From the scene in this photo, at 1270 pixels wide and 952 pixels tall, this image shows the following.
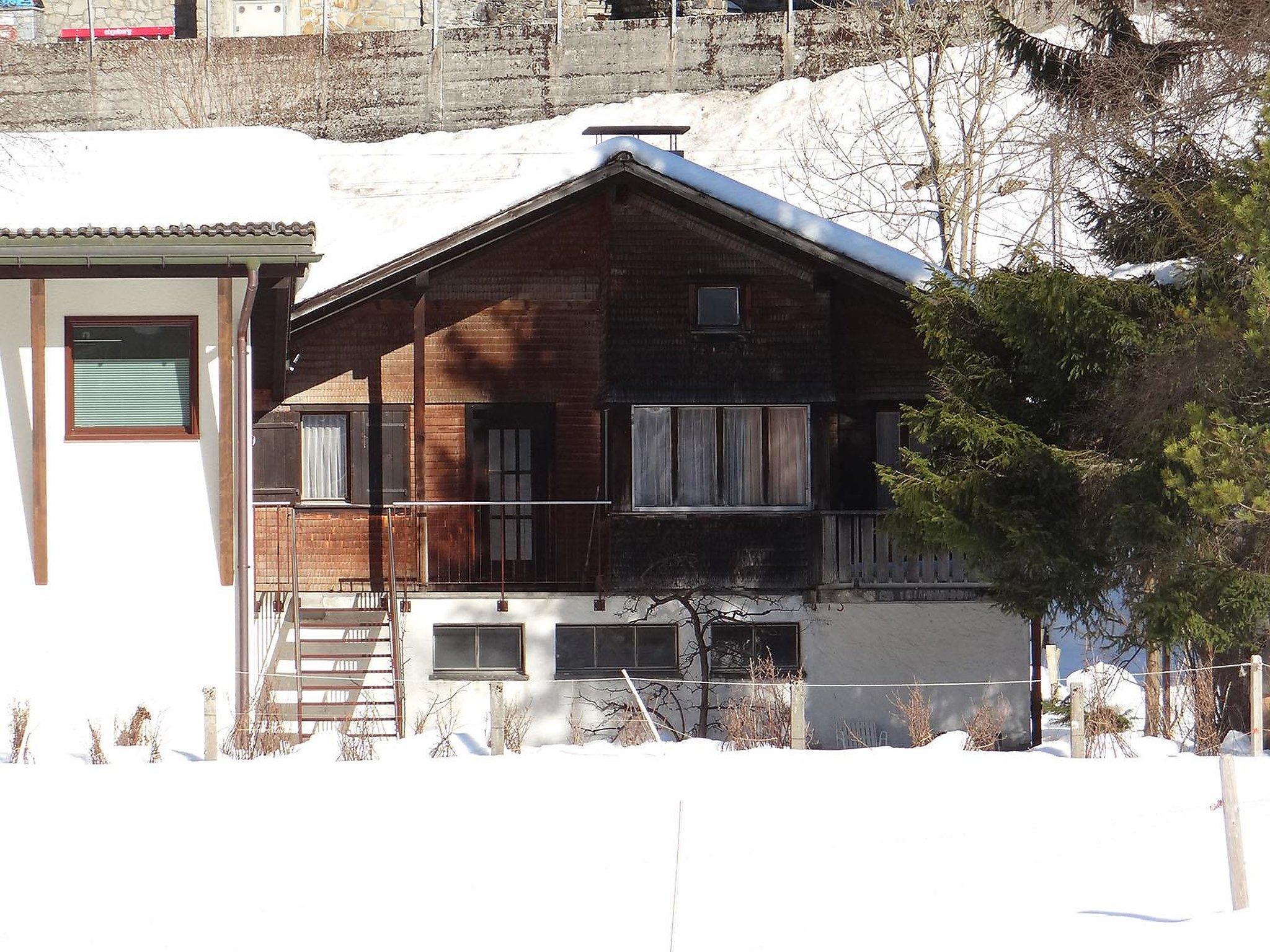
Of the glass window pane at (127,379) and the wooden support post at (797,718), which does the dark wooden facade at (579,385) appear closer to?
the glass window pane at (127,379)

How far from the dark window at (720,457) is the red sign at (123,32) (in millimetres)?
31535

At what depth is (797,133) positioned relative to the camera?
41094 millimetres

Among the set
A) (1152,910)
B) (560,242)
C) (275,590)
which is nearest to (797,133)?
(560,242)

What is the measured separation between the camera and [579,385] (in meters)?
19.2

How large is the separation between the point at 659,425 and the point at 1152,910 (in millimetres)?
9744

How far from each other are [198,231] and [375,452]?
4879 millimetres

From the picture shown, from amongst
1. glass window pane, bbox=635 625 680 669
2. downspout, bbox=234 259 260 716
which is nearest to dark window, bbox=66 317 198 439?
A: downspout, bbox=234 259 260 716

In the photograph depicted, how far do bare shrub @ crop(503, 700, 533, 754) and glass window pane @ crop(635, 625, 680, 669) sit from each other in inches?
75.7

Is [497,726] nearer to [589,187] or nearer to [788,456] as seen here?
[788,456]

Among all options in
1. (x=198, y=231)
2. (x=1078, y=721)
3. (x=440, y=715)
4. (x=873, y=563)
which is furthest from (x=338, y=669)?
(x=1078, y=721)

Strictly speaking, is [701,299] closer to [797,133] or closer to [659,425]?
[659,425]

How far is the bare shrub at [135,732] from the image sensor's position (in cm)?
1502

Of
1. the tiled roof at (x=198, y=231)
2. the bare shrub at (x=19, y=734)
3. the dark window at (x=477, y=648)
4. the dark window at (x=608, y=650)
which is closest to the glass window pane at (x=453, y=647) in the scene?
the dark window at (x=477, y=648)

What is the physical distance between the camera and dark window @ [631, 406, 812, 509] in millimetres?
18078
